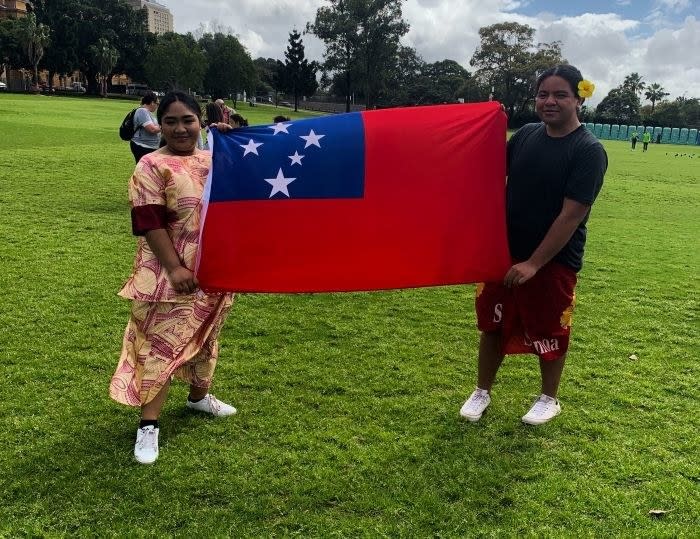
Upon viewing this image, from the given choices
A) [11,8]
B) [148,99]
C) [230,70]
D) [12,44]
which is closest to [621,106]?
[230,70]

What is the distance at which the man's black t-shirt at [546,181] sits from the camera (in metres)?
2.96

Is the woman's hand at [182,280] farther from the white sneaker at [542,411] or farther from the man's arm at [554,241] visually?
the white sneaker at [542,411]

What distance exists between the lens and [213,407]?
3529 mm

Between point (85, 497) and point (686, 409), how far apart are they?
3.55 meters

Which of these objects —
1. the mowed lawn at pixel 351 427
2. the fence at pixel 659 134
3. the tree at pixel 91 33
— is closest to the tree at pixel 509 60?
the fence at pixel 659 134

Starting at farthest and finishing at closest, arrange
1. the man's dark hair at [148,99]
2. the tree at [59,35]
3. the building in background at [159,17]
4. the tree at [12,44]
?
the building in background at [159,17], the tree at [59,35], the tree at [12,44], the man's dark hair at [148,99]

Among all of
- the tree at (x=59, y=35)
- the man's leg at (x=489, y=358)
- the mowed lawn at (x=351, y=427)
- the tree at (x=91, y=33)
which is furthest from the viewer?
the tree at (x=91, y=33)

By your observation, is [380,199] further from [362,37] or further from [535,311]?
[362,37]

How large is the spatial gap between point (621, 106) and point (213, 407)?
84404mm

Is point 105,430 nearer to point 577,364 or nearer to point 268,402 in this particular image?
point 268,402

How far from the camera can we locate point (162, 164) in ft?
9.42

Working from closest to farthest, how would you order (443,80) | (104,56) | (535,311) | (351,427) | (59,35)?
(535,311), (351,427), (104,56), (59,35), (443,80)

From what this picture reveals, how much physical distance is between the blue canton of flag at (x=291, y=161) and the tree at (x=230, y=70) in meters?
67.6

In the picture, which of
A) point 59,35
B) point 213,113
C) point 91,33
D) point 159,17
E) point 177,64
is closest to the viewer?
point 213,113
